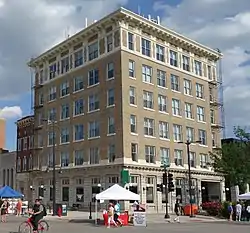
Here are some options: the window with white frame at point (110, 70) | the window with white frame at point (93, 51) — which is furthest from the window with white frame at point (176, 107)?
the window with white frame at point (93, 51)

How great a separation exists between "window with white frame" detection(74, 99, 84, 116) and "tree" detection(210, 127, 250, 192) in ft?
60.8

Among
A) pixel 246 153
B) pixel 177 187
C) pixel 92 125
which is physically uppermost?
pixel 92 125

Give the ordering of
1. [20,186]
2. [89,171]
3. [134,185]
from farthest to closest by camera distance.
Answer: [20,186] < [89,171] < [134,185]

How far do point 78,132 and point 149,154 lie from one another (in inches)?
415

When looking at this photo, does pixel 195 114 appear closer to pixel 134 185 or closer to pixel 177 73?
pixel 177 73

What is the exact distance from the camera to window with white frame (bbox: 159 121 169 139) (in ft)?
193

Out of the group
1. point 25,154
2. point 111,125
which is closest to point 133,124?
point 111,125

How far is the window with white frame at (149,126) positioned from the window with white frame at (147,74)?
502 cm

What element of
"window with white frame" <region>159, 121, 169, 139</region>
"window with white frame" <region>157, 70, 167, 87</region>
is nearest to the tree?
"window with white frame" <region>159, 121, 169, 139</region>

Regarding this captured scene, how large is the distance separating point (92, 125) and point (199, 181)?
55.5 feet

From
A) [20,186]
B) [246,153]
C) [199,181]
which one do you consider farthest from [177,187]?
[20,186]

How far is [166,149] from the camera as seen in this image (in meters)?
59.0

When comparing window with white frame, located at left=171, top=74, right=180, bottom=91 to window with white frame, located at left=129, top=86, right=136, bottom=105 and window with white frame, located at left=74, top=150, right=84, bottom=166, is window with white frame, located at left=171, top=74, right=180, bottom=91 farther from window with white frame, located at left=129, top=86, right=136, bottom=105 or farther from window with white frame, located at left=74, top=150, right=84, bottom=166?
window with white frame, located at left=74, top=150, right=84, bottom=166

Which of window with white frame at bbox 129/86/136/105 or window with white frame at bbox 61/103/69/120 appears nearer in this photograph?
window with white frame at bbox 129/86/136/105
